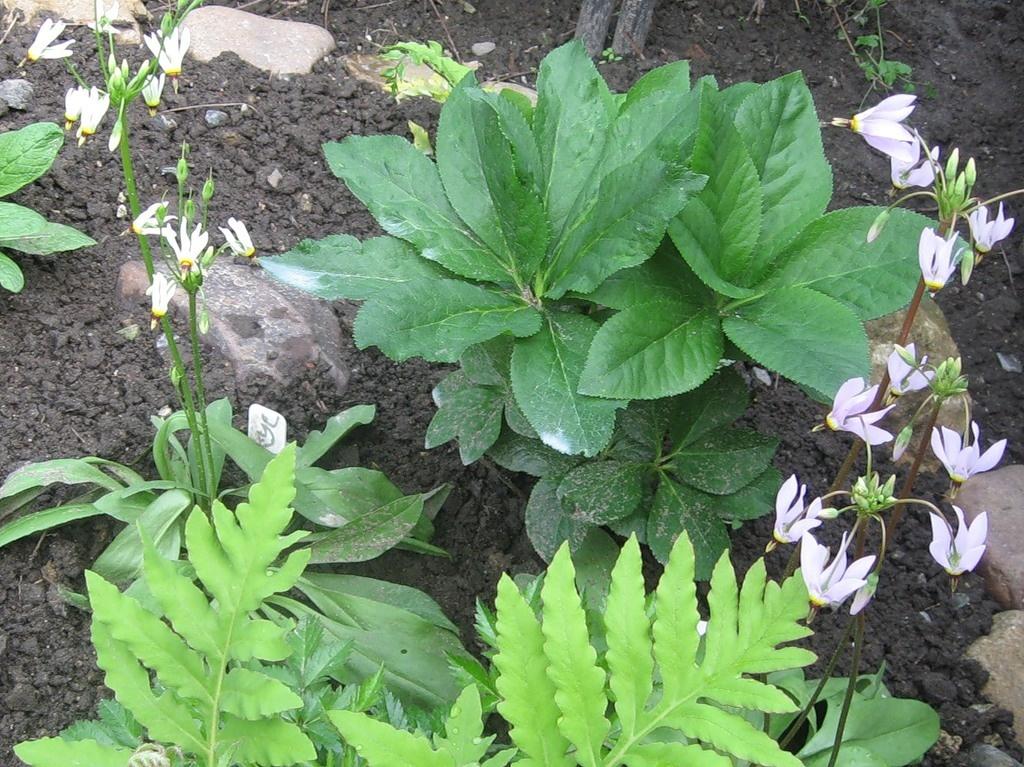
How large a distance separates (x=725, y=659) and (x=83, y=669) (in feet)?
4.80

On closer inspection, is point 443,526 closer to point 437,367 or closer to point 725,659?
point 437,367

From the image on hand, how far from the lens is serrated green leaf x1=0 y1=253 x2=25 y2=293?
8.30ft

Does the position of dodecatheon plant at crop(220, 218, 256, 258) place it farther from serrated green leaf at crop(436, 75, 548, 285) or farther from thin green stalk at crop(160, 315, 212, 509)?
serrated green leaf at crop(436, 75, 548, 285)

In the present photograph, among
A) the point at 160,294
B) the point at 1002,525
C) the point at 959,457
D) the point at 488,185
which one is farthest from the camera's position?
the point at 1002,525

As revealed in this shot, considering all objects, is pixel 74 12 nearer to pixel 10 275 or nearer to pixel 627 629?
pixel 10 275

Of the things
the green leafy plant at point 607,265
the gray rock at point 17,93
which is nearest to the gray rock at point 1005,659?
the green leafy plant at point 607,265

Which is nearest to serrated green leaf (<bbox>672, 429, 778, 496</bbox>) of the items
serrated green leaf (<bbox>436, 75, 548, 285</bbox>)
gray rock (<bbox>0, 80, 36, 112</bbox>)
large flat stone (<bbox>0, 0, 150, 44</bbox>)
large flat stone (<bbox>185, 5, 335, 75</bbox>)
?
serrated green leaf (<bbox>436, 75, 548, 285</bbox>)

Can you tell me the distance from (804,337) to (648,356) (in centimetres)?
30

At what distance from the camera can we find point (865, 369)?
189 cm

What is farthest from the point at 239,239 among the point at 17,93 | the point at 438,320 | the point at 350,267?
the point at 17,93

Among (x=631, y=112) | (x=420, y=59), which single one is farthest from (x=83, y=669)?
(x=420, y=59)

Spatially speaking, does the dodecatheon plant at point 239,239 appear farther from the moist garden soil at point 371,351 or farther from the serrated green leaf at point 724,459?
the serrated green leaf at point 724,459

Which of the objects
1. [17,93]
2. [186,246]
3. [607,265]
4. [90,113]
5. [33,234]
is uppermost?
[90,113]

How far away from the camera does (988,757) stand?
7.26 feet
